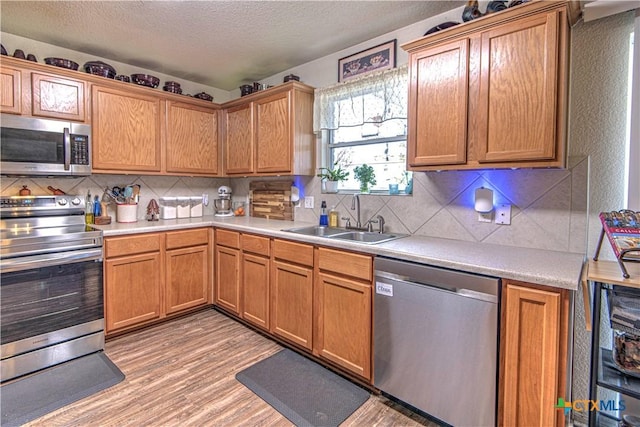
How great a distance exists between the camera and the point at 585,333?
1743mm

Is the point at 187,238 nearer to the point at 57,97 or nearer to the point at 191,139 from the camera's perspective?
the point at 191,139

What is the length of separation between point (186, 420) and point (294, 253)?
117 centimetres

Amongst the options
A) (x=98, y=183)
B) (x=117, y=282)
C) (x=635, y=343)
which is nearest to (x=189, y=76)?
(x=98, y=183)

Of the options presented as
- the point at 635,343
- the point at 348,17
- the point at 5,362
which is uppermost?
the point at 348,17

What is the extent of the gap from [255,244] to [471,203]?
1.69 metres

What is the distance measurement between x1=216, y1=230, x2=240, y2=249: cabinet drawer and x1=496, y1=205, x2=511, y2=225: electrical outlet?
2.05 meters

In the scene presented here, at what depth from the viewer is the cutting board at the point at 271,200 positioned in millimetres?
3338

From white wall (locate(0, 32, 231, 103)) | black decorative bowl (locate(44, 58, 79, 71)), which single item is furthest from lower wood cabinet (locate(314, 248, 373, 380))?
white wall (locate(0, 32, 231, 103))

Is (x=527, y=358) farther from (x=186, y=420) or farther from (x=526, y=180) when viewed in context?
(x=186, y=420)

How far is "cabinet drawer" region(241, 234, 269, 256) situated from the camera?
8.59ft

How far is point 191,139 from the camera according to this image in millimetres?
3428

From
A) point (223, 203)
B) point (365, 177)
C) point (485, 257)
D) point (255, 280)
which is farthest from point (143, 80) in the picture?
point (485, 257)

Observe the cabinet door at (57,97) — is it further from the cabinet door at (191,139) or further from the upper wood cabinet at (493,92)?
the upper wood cabinet at (493,92)

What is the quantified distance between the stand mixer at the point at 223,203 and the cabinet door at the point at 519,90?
2821mm
